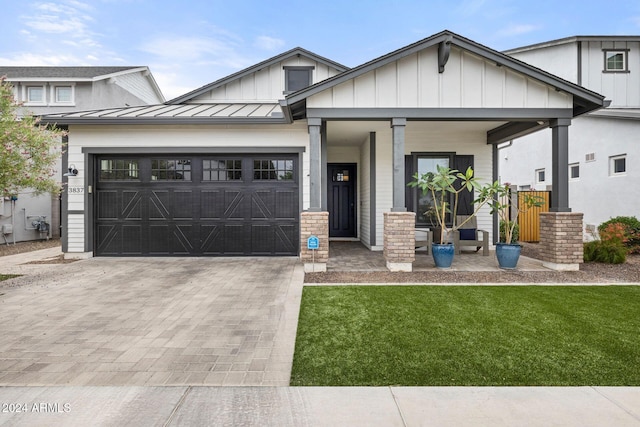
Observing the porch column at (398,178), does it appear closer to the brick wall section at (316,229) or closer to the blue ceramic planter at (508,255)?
the brick wall section at (316,229)

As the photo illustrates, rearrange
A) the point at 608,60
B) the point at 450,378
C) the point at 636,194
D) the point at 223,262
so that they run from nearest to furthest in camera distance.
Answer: the point at 450,378, the point at 223,262, the point at 636,194, the point at 608,60

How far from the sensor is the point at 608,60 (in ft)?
42.9

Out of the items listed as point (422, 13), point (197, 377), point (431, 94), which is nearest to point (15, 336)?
point (197, 377)

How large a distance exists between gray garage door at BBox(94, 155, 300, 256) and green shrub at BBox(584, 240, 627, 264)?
664cm

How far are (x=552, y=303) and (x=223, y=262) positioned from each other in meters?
6.16

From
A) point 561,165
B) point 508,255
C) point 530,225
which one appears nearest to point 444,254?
point 508,255

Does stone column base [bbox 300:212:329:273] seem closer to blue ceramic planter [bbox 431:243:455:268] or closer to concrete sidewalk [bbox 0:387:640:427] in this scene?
blue ceramic planter [bbox 431:243:455:268]

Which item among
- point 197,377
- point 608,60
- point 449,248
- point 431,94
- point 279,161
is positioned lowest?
point 197,377

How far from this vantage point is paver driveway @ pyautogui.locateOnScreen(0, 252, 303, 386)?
2.60m

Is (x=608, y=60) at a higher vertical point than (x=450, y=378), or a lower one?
higher

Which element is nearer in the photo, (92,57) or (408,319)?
(408,319)

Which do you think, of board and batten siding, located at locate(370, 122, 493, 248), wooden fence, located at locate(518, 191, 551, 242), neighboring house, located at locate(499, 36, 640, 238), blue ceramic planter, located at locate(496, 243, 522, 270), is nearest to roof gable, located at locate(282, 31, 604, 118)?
neighboring house, located at locate(499, 36, 640, 238)

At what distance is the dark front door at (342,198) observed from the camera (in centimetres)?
1117

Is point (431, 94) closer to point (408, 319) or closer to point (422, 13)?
point (408, 319)
